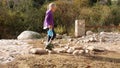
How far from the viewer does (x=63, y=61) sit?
7.79 m

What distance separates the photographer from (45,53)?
8.83 m

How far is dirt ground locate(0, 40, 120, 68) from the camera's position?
24.4 feet

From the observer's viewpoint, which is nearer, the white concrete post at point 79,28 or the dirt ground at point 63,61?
the dirt ground at point 63,61

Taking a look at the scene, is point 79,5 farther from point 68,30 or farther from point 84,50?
point 84,50

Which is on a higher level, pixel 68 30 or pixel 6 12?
pixel 6 12

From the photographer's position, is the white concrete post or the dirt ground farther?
the white concrete post

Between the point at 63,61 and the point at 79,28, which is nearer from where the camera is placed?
the point at 63,61

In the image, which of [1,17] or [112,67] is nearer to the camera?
[112,67]

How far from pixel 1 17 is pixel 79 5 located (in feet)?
20.1

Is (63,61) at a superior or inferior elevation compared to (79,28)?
superior

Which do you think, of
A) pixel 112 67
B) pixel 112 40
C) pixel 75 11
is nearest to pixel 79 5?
pixel 75 11

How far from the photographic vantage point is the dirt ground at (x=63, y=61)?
24.4 feet

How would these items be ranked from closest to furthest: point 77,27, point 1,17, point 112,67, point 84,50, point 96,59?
point 112,67
point 96,59
point 84,50
point 77,27
point 1,17

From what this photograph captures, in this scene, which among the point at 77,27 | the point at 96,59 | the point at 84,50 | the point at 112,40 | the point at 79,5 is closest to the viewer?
the point at 96,59
